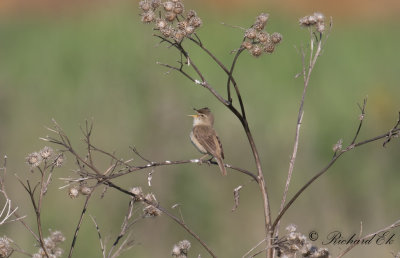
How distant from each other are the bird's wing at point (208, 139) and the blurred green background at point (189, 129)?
30.8 inches

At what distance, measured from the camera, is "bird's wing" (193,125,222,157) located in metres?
5.29

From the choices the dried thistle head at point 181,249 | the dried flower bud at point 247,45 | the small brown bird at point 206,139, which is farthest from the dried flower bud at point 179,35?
the small brown bird at point 206,139

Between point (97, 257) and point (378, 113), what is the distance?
4287mm

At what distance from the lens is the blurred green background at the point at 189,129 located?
8320 mm

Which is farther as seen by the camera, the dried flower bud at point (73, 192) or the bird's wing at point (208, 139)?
the bird's wing at point (208, 139)

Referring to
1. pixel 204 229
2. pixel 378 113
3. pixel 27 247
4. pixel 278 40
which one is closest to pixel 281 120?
pixel 378 113

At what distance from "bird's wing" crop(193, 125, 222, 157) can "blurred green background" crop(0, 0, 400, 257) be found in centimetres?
78

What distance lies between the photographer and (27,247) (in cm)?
806

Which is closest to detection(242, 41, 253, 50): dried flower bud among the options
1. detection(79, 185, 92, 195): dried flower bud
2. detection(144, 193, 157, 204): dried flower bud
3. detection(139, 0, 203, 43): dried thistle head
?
detection(139, 0, 203, 43): dried thistle head

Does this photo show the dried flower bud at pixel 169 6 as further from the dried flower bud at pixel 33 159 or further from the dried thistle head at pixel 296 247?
the dried thistle head at pixel 296 247

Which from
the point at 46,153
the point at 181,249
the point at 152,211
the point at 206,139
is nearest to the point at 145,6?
the point at 46,153

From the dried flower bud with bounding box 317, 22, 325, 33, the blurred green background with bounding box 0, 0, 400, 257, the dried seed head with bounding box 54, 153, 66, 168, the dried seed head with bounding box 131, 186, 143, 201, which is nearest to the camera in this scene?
the dried seed head with bounding box 131, 186, 143, 201

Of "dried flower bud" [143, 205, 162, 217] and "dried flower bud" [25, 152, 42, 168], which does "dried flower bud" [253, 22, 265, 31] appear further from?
"dried flower bud" [25, 152, 42, 168]

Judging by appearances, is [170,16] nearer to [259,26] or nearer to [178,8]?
[178,8]
